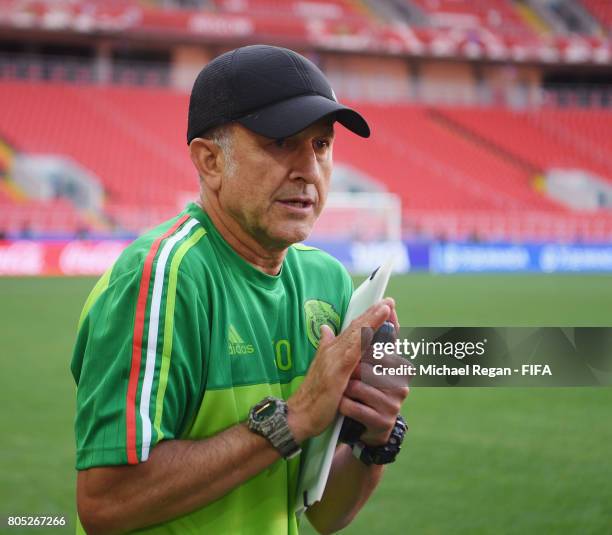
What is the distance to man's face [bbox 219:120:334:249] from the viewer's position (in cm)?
194

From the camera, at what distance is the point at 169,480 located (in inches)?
70.0

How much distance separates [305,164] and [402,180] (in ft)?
97.9

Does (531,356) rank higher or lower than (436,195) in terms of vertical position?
higher

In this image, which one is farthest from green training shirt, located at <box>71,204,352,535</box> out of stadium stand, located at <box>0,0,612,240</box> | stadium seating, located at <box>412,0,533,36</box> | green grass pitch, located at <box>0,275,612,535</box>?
stadium seating, located at <box>412,0,533,36</box>

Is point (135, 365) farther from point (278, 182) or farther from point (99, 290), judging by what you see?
point (278, 182)

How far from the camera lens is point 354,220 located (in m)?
27.6

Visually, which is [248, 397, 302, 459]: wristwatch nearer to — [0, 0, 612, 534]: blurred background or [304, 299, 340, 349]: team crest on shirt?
[304, 299, 340, 349]: team crest on shirt

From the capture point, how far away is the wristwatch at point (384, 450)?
206cm

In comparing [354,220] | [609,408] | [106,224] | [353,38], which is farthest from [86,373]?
[353,38]

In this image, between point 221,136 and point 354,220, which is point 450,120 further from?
point 221,136

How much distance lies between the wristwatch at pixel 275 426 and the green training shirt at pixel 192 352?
0.13 meters

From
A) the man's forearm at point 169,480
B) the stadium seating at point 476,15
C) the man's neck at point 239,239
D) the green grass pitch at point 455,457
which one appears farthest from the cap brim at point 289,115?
the stadium seating at point 476,15

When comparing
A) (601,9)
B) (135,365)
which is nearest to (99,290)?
(135,365)

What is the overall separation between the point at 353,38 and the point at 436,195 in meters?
7.98
